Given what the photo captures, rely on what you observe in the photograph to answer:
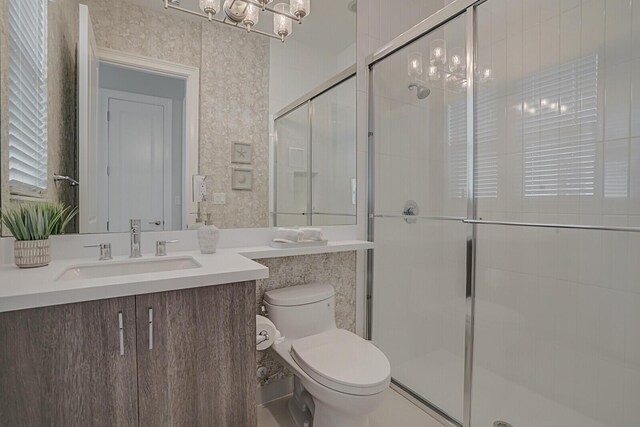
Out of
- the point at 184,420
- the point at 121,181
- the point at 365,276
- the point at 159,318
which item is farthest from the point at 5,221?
the point at 365,276

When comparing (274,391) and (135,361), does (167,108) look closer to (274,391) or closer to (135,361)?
(135,361)

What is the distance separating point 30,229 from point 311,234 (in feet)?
3.69

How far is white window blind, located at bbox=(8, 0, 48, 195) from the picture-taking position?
103 cm

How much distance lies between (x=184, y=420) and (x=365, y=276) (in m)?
1.34

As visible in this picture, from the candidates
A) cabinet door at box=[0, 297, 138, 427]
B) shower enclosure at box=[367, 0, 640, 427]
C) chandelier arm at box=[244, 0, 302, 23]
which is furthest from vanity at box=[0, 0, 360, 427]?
shower enclosure at box=[367, 0, 640, 427]

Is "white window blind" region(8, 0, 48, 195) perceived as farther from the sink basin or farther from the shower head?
the shower head

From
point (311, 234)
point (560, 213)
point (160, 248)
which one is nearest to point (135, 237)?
point (160, 248)

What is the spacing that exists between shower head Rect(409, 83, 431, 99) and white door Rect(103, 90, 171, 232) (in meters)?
1.35

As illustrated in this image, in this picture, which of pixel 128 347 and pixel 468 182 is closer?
pixel 128 347

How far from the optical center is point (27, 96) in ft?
3.58

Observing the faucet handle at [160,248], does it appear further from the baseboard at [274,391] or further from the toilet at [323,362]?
the baseboard at [274,391]

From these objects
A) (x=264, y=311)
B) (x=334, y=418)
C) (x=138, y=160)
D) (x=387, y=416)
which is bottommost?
(x=387, y=416)

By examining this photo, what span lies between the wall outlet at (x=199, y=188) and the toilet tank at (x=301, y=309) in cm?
57

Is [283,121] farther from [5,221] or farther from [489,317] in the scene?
[489,317]
